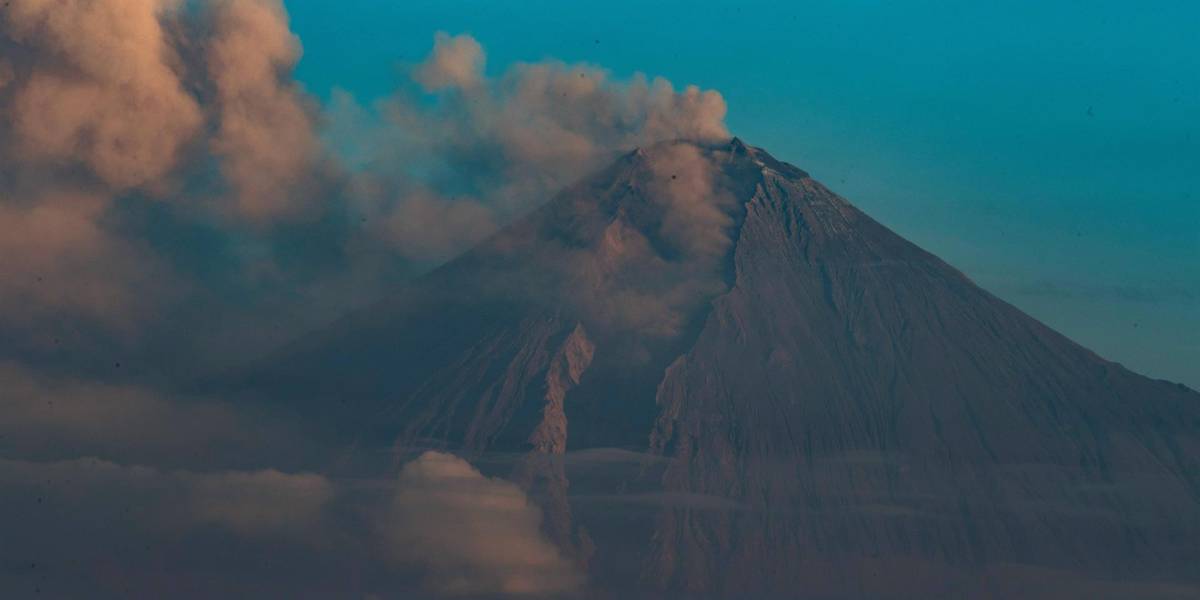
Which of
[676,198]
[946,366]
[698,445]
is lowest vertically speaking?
[698,445]

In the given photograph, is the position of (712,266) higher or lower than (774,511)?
higher

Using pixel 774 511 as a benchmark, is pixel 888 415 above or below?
above

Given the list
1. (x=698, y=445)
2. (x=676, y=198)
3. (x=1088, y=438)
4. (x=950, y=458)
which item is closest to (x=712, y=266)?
(x=676, y=198)

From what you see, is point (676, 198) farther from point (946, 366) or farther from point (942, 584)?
point (942, 584)

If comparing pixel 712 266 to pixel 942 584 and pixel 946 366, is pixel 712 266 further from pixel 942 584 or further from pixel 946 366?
pixel 942 584

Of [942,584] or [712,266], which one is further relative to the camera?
[712,266]

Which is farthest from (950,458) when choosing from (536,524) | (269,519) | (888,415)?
(269,519)
